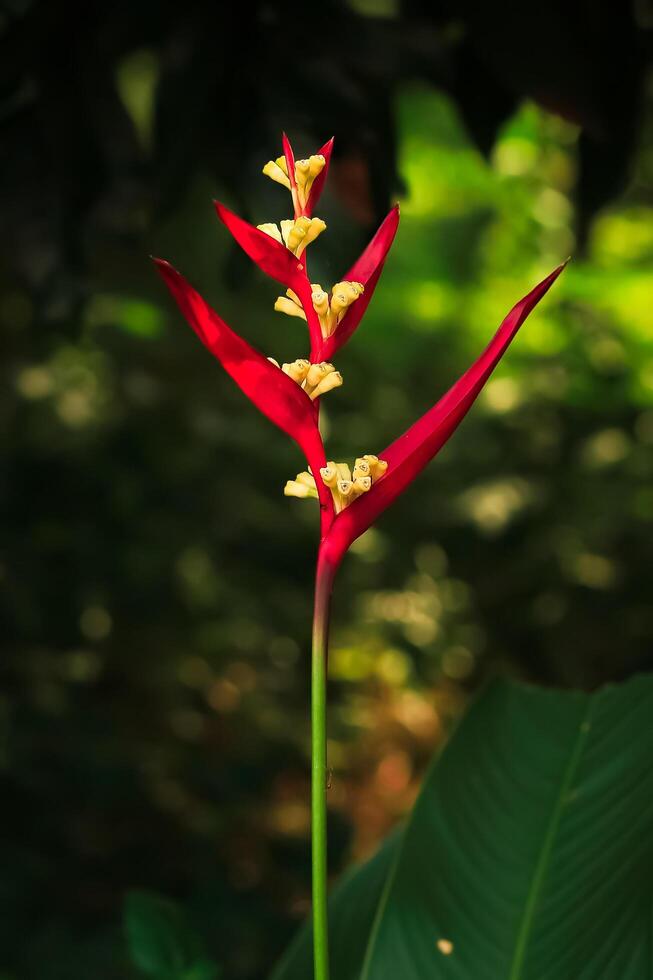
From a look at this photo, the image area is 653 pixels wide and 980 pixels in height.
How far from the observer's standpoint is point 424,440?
0.36 m

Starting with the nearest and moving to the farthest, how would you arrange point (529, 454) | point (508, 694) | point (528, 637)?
point (508, 694), point (529, 454), point (528, 637)

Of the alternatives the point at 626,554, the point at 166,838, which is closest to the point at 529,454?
the point at 626,554

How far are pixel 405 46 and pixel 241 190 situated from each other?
0.56 feet

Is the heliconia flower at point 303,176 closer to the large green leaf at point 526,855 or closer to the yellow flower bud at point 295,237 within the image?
the yellow flower bud at point 295,237

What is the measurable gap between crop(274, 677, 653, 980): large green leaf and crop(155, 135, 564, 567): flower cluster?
0.33 metres

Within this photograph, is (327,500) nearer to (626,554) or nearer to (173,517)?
(173,517)

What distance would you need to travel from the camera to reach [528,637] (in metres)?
2.07

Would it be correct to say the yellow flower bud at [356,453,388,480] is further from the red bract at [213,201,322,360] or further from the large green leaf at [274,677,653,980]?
the large green leaf at [274,677,653,980]

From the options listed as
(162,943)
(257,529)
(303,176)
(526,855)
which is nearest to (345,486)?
(303,176)

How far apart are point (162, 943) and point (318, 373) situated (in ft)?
1.59

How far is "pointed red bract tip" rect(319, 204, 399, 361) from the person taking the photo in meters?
0.38

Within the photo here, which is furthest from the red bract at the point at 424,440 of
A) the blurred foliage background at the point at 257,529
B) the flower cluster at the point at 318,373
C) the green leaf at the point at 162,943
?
Result: the blurred foliage background at the point at 257,529

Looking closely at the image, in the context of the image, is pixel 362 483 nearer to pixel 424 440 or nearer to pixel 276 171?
pixel 424 440

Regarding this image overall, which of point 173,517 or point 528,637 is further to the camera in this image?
point 528,637
